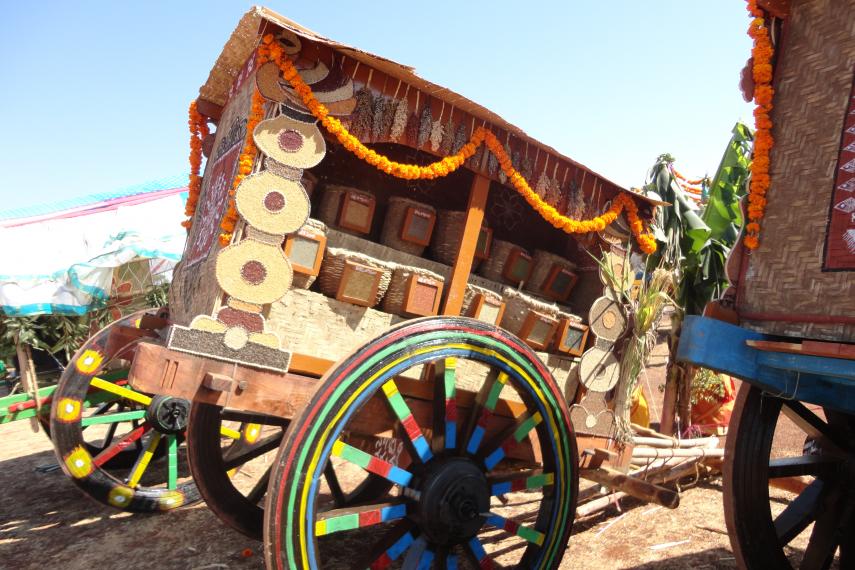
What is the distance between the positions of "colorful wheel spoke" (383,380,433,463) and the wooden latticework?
179 cm

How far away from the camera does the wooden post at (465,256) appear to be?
372 cm

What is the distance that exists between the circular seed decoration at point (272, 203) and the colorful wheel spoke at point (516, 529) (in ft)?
5.99

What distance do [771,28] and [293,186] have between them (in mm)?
2703

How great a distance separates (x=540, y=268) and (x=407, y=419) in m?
1.99

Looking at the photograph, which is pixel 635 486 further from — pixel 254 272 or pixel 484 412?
pixel 254 272

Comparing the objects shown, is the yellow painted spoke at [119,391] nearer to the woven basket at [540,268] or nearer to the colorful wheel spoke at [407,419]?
the colorful wheel spoke at [407,419]

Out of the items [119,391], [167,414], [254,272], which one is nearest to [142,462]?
[167,414]

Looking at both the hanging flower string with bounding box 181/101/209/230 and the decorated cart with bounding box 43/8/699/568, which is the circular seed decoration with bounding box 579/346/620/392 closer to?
the decorated cart with bounding box 43/8/699/568

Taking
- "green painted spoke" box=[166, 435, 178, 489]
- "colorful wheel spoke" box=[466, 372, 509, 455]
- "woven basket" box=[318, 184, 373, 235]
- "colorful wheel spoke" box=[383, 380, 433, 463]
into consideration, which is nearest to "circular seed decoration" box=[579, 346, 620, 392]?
"colorful wheel spoke" box=[466, 372, 509, 455]

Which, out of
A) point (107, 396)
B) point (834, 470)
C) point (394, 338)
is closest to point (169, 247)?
point (107, 396)

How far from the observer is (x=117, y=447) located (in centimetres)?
508

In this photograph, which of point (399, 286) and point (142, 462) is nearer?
point (399, 286)

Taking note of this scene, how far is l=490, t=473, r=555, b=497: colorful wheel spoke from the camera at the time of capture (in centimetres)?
323

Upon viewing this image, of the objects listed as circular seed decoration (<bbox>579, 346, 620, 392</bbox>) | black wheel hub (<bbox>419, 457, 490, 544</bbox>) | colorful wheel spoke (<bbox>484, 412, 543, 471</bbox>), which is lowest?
black wheel hub (<bbox>419, 457, 490, 544</bbox>)
